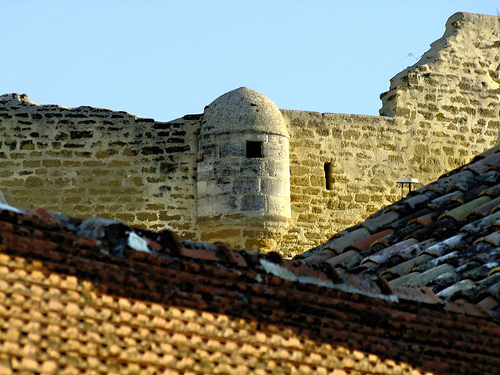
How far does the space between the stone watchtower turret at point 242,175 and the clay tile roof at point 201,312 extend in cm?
669

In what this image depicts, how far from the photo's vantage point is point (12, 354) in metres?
3.51

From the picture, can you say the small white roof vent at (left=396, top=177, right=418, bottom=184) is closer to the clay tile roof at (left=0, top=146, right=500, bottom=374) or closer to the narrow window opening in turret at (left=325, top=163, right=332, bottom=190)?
the narrow window opening in turret at (left=325, top=163, right=332, bottom=190)

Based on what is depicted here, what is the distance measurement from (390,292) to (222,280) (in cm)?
98

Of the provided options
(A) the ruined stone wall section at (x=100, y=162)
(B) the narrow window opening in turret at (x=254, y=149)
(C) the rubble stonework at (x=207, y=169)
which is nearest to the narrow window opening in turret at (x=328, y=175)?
(C) the rubble stonework at (x=207, y=169)

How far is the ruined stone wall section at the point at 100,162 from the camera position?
12.5 metres

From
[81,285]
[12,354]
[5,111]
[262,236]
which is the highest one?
[5,111]

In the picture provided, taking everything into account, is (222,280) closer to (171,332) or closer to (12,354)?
(171,332)

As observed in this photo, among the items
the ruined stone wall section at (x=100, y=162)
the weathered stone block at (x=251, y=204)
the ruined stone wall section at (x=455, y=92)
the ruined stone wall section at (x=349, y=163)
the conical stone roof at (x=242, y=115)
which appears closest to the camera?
the weathered stone block at (x=251, y=204)

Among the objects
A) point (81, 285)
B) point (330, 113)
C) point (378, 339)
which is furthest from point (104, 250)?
point (330, 113)

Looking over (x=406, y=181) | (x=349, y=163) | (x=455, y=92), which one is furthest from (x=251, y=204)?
(x=455, y=92)

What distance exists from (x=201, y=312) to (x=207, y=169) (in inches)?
328

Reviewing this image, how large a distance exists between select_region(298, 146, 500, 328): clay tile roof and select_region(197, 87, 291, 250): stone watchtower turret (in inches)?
165

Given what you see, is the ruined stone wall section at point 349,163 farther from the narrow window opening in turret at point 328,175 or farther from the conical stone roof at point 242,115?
the conical stone roof at point 242,115

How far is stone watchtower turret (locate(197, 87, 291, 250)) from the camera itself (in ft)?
40.1
